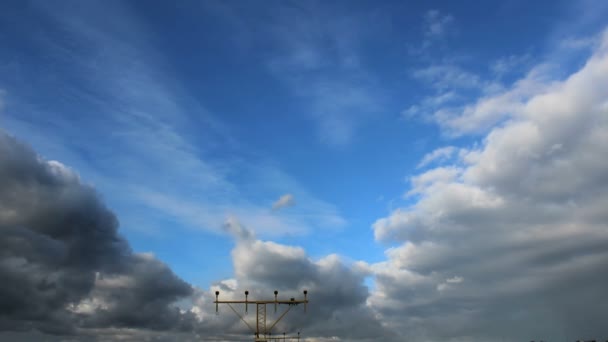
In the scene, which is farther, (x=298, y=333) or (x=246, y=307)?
(x=298, y=333)

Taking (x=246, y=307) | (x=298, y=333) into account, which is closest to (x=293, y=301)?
(x=246, y=307)

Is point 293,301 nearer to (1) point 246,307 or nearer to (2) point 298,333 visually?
(1) point 246,307

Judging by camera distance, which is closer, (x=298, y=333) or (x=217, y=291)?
(x=217, y=291)

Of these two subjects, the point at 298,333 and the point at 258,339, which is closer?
the point at 258,339

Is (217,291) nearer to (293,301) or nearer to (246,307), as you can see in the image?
(246,307)

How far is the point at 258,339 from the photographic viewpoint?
61.8 meters

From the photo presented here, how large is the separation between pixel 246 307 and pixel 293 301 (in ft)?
19.5

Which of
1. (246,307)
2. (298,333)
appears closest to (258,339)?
(246,307)

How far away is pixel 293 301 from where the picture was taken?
201 feet

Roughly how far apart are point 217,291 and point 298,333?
88121mm

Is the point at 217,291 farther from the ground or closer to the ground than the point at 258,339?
farther from the ground

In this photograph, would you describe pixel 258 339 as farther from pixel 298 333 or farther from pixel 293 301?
pixel 298 333

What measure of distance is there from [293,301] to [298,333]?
87.0 m

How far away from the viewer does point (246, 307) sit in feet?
204
